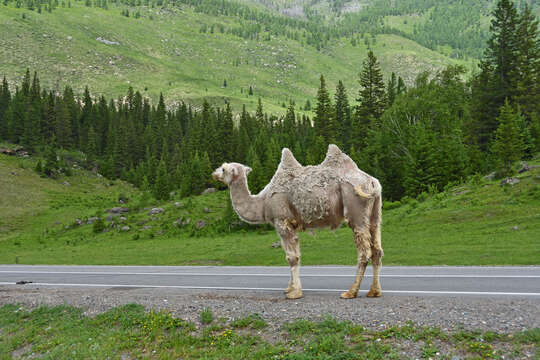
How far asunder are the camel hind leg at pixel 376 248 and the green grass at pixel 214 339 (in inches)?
79.4

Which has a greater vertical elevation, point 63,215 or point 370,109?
point 370,109

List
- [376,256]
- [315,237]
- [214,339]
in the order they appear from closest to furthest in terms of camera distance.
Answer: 1. [214,339]
2. [376,256]
3. [315,237]

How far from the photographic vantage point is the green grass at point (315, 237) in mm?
17344

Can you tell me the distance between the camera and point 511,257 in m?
14.4

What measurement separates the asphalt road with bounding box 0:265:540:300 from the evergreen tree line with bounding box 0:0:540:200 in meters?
20.3

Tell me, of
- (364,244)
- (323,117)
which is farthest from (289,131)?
(364,244)

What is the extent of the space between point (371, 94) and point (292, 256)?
55.7 m

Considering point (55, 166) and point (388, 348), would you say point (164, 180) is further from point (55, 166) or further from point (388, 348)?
point (388, 348)

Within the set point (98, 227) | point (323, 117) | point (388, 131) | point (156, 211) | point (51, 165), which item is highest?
point (323, 117)

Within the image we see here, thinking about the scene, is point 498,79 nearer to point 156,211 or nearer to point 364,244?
point 156,211

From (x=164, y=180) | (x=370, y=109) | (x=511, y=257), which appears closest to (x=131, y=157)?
(x=164, y=180)

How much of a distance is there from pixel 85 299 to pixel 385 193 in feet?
110

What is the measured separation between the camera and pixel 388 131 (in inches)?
1837

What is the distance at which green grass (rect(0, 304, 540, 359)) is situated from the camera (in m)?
5.75
